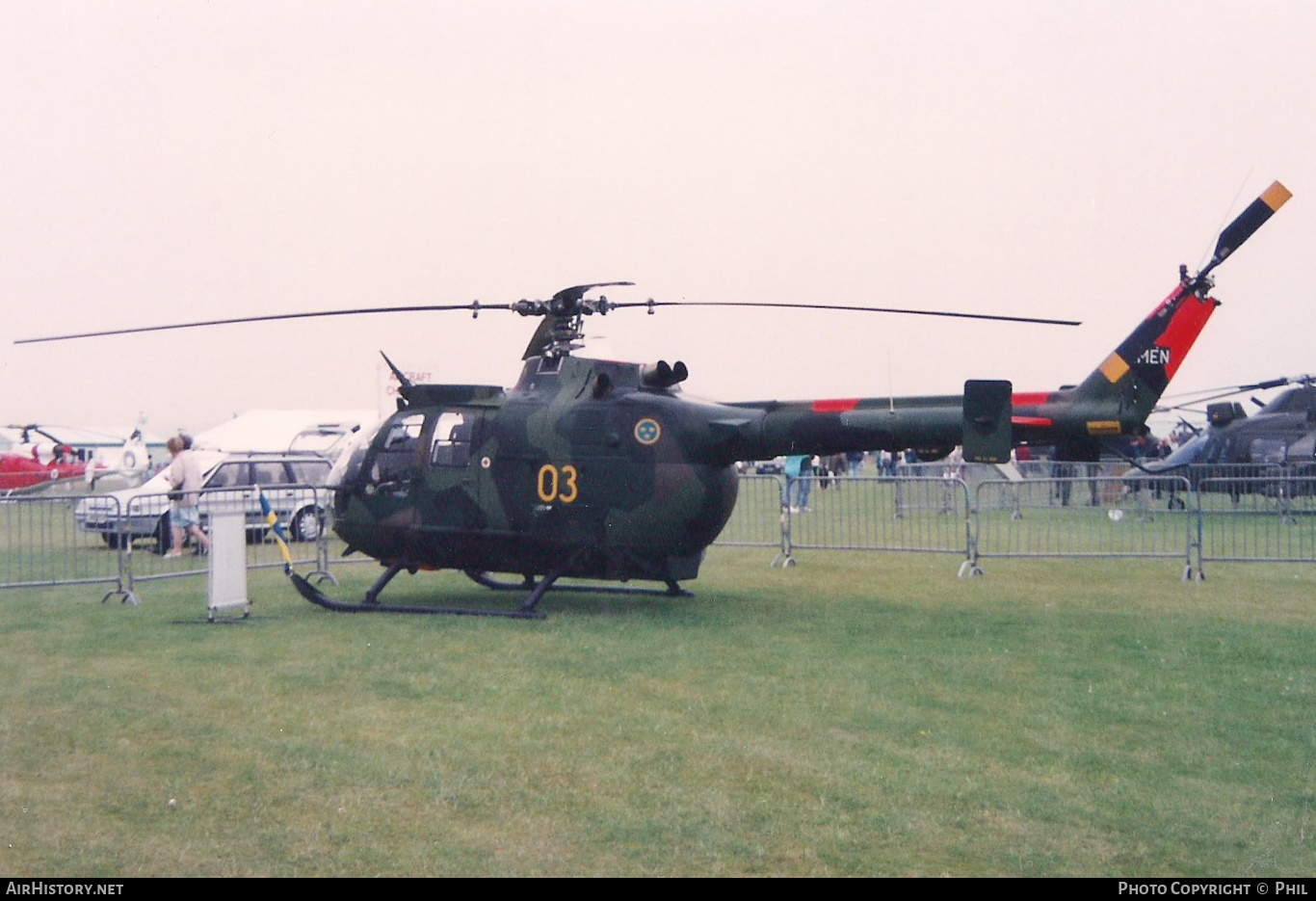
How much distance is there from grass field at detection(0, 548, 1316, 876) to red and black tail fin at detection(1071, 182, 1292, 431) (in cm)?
194

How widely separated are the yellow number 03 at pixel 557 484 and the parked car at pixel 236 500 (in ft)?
13.9

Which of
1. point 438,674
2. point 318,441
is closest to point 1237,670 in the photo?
point 438,674

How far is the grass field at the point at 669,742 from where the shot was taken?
489 cm

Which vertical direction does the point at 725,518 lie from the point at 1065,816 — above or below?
above

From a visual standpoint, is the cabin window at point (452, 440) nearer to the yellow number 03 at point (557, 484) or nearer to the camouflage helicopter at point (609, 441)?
the camouflage helicopter at point (609, 441)

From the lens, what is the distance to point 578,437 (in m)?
11.1

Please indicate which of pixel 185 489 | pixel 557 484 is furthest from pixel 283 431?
pixel 557 484

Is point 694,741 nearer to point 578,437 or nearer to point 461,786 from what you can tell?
point 461,786

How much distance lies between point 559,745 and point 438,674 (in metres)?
2.23

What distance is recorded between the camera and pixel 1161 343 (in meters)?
10.2

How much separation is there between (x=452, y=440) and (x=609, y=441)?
163 centimetres

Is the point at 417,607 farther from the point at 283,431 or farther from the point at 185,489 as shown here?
the point at 283,431

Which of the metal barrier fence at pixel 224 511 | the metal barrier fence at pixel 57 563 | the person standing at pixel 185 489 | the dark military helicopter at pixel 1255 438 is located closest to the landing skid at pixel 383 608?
the metal barrier fence at pixel 224 511

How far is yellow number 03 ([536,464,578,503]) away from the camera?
11.1m
